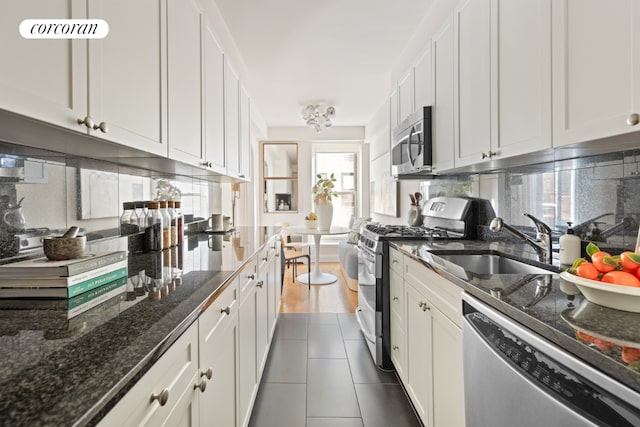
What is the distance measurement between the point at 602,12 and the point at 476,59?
0.78 meters

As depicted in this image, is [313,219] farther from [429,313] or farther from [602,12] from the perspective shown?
[602,12]

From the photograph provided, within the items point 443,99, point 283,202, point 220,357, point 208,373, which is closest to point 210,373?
point 208,373

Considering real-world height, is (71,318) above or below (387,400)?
above

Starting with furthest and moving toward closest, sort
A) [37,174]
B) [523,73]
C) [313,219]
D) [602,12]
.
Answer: [313,219] → [523,73] → [37,174] → [602,12]

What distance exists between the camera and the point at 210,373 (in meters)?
0.94

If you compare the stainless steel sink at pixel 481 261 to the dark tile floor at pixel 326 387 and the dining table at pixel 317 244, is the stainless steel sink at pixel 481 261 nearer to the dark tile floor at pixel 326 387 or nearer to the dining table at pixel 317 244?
the dark tile floor at pixel 326 387

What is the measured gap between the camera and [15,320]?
0.70 meters

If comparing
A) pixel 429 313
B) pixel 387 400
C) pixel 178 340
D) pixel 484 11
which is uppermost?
pixel 484 11

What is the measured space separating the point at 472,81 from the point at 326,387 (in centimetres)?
203

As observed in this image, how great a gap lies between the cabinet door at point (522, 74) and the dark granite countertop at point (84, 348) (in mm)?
1319

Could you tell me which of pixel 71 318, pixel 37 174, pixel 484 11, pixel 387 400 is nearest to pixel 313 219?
pixel 387 400

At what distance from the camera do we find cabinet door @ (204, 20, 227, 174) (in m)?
2.03

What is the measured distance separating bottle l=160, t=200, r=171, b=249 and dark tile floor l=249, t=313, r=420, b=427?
1.08m

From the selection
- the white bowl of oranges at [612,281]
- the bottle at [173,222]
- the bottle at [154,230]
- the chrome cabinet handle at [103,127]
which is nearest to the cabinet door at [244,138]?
the bottle at [173,222]
